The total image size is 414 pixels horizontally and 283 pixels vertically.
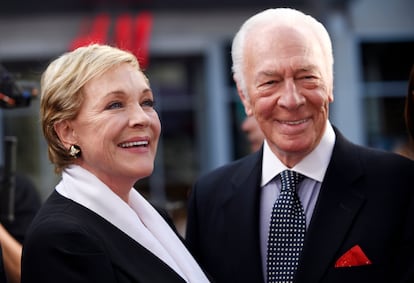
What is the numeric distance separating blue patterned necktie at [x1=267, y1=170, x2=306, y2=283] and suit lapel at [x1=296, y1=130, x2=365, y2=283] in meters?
0.06

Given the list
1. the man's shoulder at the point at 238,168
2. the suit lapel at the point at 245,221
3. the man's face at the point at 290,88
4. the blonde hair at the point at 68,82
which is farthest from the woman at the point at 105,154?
the man's shoulder at the point at 238,168

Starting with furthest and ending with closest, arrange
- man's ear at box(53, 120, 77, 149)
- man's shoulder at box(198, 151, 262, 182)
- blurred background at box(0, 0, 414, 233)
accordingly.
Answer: blurred background at box(0, 0, 414, 233), man's shoulder at box(198, 151, 262, 182), man's ear at box(53, 120, 77, 149)

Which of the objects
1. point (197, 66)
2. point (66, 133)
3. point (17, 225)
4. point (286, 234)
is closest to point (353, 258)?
point (286, 234)

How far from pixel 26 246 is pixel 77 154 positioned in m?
0.39

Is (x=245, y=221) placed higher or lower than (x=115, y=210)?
lower

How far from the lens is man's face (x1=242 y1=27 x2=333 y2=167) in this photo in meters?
2.55

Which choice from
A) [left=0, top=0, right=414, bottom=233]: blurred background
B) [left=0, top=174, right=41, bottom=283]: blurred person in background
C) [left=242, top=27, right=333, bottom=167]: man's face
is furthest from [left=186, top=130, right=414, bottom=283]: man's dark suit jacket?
[left=0, top=0, right=414, bottom=233]: blurred background

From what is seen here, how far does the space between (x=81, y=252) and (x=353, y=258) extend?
3.02 ft

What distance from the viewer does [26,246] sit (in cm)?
215

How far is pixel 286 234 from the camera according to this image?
258cm

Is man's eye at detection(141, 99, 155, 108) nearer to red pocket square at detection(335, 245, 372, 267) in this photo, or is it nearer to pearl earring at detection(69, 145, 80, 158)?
pearl earring at detection(69, 145, 80, 158)

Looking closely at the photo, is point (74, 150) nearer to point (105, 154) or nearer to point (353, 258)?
point (105, 154)

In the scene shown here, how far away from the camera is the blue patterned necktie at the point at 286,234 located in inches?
100

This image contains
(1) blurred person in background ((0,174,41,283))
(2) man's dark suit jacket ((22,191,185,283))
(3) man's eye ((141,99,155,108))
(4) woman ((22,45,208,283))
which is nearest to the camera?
(2) man's dark suit jacket ((22,191,185,283))
